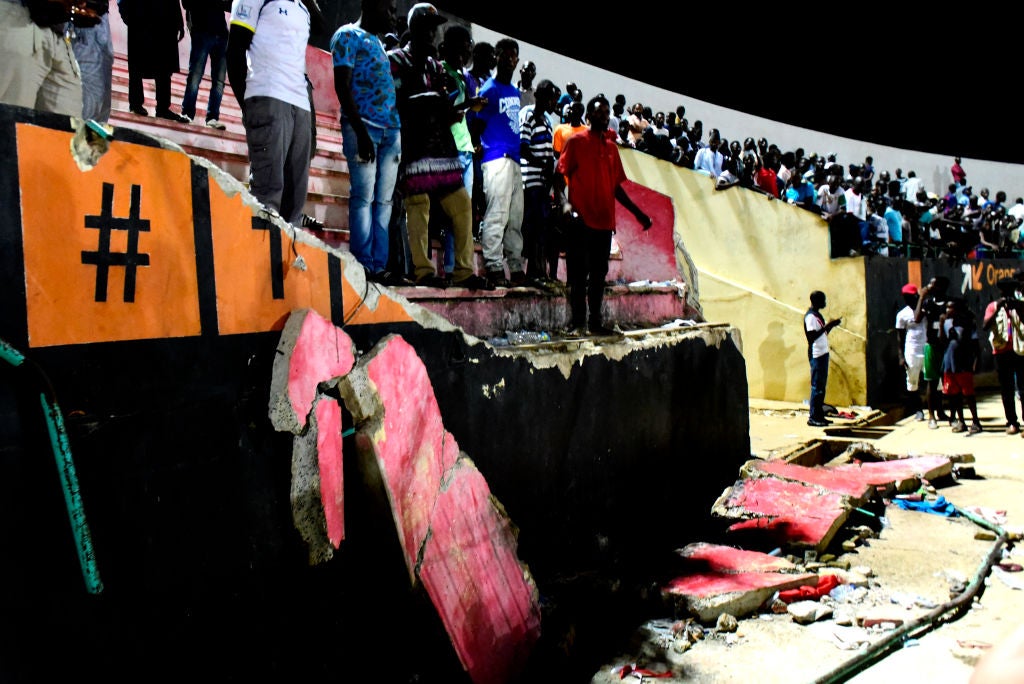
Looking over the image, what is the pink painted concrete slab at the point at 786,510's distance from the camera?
508 cm

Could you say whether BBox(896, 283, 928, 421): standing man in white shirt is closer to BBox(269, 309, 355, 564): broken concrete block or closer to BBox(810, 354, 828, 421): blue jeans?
→ BBox(810, 354, 828, 421): blue jeans

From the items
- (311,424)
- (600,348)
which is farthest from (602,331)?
(311,424)

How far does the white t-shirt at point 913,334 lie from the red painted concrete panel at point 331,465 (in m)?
9.21

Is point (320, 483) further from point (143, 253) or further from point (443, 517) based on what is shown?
point (143, 253)

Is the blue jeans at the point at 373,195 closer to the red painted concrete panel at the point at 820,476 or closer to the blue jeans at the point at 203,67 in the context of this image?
the blue jeans at the point at 203,67

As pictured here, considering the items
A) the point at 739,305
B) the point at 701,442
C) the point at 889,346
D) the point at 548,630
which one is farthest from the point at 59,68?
the point at 889,346

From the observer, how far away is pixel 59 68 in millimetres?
2637

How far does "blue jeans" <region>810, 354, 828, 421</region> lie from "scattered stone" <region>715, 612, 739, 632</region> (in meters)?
5.84


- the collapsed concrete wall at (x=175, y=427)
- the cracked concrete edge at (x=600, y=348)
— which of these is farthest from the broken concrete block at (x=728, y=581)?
the collapsed concrete wall at (x=175, y=427)

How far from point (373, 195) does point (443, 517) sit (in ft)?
6.61

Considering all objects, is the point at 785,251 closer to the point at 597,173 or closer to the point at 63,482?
the point at 597,173

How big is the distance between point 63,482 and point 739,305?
10.5 metres

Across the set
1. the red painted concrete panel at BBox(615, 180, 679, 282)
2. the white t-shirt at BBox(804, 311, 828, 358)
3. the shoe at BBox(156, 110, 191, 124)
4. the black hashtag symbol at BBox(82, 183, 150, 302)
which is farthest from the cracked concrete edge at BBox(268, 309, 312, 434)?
the white t-shirt at BBox(804, 311, 828, 358)

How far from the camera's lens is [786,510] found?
17.6 feet
